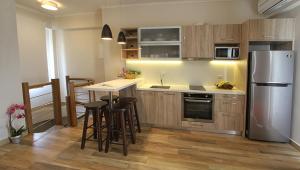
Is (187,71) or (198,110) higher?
(187,71)

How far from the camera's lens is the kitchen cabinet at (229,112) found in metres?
3.63

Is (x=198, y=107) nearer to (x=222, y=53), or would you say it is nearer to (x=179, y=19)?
(x=222, y=53)

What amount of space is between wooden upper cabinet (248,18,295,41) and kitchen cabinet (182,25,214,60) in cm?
78

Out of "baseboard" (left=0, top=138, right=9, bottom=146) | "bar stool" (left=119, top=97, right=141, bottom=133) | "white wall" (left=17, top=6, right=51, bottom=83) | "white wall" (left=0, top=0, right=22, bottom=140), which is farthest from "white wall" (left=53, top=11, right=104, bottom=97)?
"baseboard" (left=0, top=138, right=9, bottom=146)

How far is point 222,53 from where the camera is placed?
152 inches

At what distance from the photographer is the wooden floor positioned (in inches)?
107

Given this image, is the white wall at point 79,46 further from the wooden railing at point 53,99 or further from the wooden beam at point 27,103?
the wooden beam at point 27,103

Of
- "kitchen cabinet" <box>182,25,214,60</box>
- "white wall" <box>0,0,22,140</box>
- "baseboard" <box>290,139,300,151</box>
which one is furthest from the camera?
"kitchen cabinet" <box>182,25,214,60</box>

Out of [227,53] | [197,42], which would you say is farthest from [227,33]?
[197,42]

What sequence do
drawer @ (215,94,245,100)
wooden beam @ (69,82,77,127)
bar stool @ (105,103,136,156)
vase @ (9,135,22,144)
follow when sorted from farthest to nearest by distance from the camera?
wooden beam @ (69,82,77,127) < drawer @ (215,94,245,100) < vase @ (9,135,22,144) < bar stool @ (105,103,136,156)

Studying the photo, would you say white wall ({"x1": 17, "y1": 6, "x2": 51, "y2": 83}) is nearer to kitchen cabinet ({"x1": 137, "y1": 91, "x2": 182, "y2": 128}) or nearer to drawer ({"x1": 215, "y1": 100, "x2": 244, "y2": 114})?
kitchen cabinet ({"x1": 137, "y1": 91, "x2": 182, "y2": 128})

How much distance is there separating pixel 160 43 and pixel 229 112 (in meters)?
1.95

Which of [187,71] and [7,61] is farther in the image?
[187,71]

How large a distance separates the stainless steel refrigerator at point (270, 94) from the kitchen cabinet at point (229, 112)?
0.59 ft
